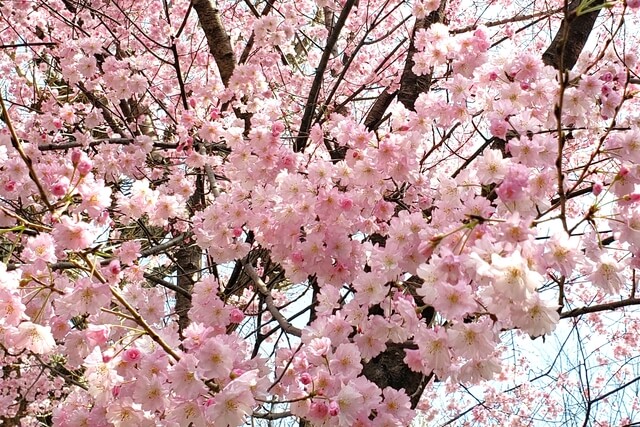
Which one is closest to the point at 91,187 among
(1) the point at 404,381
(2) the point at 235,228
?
(2) the point at 235,228

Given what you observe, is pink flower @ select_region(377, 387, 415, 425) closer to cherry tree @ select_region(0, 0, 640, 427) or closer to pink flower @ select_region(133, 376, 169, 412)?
cherry tree @ select_region(0, 0, 640, 427)

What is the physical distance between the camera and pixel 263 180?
8.95 feet

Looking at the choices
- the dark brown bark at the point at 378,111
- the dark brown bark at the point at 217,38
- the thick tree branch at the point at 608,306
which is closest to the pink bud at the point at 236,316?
the thick tree branch at the point at 608,306

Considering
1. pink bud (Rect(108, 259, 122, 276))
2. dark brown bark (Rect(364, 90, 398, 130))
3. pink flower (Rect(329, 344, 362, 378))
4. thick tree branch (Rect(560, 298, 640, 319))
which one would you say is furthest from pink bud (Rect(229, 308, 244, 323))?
dark brown bark (Rect(364, 90, 398, 130))

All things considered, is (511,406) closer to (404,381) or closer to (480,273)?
(404,381)

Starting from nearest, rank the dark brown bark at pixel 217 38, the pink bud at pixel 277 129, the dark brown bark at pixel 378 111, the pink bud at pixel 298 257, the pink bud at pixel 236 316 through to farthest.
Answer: the pink bud at pixel 236 316, the pink bud at pixel 298 257, the pink bud at pixel 277 129, the dark brown bark at pixel 378 111, the dark brown bark at pixel 217 38

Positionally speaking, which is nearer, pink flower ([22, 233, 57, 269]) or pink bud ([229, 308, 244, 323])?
pink flower ([22, 233, 57, 269])

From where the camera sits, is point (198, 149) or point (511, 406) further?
point (511, 406)

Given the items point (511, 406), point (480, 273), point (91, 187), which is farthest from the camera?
point (511, 406)

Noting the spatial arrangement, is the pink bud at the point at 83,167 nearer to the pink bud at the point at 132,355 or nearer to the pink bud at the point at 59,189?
the pink bud at the point at 59,189

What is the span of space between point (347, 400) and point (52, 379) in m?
7.17

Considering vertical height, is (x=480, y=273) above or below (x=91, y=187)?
below

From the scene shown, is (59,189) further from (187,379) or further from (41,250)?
(187,379)

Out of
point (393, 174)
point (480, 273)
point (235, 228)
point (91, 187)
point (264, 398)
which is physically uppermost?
point (393, 174)
